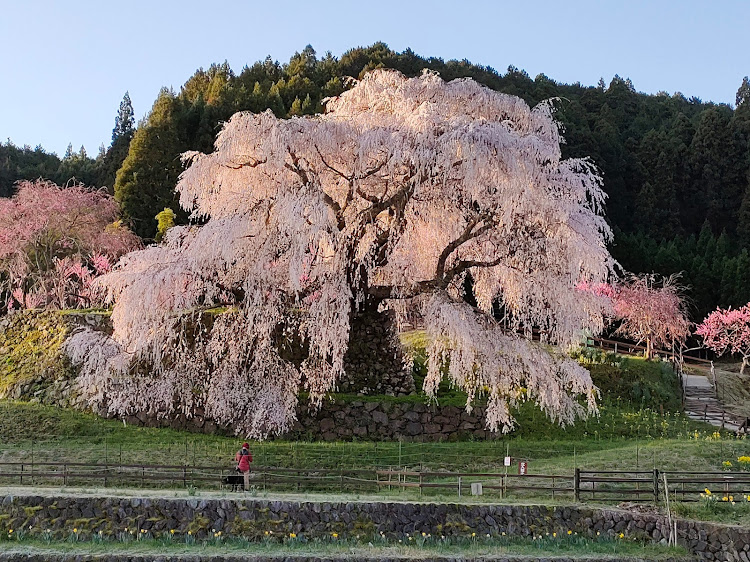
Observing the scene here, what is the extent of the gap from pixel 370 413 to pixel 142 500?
7.75 meters

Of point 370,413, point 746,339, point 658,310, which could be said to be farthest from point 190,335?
point 746,339

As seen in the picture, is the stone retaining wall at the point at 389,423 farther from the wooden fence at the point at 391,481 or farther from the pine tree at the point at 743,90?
the pine tree at the point at 743,90

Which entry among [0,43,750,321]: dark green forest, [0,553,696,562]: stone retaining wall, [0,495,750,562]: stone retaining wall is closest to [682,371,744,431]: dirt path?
[0,43,750,321]: dark green forest

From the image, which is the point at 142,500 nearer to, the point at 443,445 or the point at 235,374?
the point at 235,374

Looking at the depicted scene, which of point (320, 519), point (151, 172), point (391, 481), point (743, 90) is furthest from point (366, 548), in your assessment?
point (743, 90)

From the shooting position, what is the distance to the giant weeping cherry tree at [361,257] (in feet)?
54.0

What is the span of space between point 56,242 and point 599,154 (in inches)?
1169

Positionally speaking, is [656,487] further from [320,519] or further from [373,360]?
[373,360]

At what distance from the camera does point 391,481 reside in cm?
1380

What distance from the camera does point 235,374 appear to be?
1752 cm

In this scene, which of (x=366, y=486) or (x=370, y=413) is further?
(x=370, y=413)

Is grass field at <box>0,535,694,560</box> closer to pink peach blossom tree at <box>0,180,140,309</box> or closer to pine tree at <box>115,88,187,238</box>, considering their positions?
pink peach blossom tree at <box>0,180,140,309</box>

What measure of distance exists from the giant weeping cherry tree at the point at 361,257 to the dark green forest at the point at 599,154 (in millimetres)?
17843

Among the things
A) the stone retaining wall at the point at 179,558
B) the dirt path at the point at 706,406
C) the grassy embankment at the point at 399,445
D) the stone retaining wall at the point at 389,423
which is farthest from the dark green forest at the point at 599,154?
the stone retaining wall at the point at 179,558
